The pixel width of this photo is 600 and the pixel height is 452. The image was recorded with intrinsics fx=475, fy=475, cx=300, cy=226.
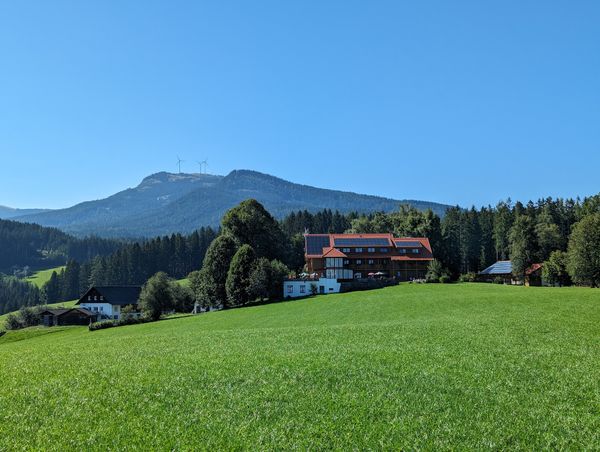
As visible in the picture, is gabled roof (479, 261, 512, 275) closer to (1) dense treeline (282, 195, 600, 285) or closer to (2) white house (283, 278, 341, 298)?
(1) dense treeline (282, 195, 600, 285)

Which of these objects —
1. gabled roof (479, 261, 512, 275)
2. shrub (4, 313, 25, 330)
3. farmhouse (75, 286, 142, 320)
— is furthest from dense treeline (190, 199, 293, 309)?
gabled roof (479, 261, 512, 275)

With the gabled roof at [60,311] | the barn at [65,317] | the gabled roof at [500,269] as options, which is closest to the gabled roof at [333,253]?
the gabled roof at [500,269]

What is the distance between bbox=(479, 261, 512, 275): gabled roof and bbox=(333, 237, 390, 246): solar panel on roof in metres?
30.8

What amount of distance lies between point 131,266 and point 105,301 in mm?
37680

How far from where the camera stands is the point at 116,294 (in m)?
115

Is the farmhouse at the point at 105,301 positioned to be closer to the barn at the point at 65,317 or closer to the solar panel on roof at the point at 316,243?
the barn at the point at 65,317

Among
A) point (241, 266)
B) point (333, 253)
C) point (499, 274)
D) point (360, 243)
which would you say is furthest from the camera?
point (499, 274)

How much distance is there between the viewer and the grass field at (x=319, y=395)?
424 inches

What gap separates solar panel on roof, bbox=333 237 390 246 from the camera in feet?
332

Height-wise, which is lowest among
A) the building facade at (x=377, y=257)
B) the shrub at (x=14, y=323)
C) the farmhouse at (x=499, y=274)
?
the shrub at (x=14, y=323)

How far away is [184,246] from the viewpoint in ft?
527

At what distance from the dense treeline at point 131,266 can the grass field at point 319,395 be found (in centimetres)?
13298

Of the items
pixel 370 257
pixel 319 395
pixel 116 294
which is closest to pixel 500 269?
pixel 370 257

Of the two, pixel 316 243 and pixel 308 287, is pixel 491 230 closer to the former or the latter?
pixel 316 243
